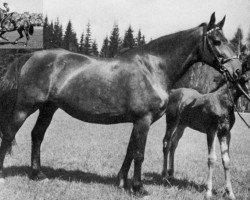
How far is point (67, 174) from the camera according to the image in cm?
718

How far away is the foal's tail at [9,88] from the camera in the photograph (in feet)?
21.2

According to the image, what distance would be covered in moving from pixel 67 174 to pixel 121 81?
252 centimetres

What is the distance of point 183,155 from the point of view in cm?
1088

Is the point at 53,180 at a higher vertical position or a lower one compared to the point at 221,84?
lower

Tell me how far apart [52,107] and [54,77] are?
80cm

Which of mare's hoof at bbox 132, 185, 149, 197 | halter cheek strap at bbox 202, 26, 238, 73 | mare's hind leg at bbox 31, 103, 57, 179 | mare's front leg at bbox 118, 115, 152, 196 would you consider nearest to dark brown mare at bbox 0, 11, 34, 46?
mare's hind leg at bbox 31, 103, 57, 179

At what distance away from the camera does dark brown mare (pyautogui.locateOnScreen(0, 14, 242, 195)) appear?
18.9 ft

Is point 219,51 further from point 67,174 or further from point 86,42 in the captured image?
point 86,42

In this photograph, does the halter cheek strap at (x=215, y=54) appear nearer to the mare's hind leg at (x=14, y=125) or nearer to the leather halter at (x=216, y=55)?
the leather halter at (x=216, y=55)

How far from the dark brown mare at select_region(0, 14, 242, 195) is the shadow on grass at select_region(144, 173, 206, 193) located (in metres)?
1.05

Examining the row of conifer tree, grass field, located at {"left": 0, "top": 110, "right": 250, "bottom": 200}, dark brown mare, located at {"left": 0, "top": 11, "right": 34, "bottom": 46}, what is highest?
dark brown mare, located at {"left": 0, "top": 11, "right": 34, "bottom": 46}

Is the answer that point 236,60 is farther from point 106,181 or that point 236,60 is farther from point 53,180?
point 53,180

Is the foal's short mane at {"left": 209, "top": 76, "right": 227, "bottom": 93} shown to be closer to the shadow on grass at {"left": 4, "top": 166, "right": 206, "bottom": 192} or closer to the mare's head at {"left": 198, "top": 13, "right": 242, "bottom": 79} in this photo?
the mare's head at {"left": 198, "top": 13, "right": 242, "bottom": 79}

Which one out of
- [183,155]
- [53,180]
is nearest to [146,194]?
[53,180]
